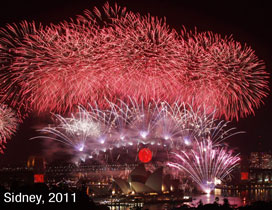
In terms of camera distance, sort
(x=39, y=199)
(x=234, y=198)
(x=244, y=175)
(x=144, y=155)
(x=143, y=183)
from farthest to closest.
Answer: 1. (x=244, y=175)
2. (x=234, y=198)
3. (x=143, y=183)
4. (x=144, y=155)
5. (x=39, y=199)

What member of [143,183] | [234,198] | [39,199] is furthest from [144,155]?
[39,199]

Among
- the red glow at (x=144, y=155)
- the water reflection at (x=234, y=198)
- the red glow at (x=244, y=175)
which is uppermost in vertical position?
the red glow at (x=144, y=155)

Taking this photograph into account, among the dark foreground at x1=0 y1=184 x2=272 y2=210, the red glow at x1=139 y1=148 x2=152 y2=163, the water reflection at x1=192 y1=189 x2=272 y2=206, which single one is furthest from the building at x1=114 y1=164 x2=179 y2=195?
the dark foreground at x1=0 y1=184 x2=272 y2=210

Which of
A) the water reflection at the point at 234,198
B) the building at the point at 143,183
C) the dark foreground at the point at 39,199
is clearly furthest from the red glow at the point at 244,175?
the dark foreground at the point at 39,199

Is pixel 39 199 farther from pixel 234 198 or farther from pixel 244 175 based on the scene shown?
pixel 244 175

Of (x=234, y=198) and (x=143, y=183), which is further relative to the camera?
(x=234, y=198)

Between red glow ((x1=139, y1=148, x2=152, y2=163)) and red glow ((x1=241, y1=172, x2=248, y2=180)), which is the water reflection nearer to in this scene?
red glow ((x1=139, y1=148, x2=152, y2=163))

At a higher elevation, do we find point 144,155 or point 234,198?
point 144,155

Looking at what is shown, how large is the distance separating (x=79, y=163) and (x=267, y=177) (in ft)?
185

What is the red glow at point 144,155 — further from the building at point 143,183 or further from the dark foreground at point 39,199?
the dark foreground at point 39,199

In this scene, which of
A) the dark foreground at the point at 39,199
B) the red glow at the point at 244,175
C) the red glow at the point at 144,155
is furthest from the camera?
the red glow at the point at 244,175

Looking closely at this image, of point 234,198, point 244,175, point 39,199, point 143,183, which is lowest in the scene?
point 234,198

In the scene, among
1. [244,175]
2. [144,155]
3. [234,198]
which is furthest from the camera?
[244,175]

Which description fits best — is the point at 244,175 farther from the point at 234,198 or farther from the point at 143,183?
the point at 143,183
